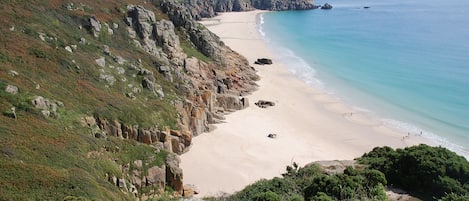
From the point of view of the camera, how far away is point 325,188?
27.2 meters

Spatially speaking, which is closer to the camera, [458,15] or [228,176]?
[228,176]

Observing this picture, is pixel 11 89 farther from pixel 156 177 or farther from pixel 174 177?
pixel 174 177

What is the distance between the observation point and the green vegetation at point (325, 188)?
26173 millimetres

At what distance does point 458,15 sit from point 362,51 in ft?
238

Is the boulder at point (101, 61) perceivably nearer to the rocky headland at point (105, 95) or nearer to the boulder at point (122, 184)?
the rocky headland at point (105, 95)

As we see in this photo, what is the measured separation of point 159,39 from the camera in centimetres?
5600

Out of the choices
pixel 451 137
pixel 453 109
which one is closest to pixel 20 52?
pixel 451 137

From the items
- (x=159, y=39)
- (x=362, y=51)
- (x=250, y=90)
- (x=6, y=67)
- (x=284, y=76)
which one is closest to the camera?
(x=6, y=67)

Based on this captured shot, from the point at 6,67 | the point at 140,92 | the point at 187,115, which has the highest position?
the point at 6,67

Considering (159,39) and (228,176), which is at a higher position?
(159,39)

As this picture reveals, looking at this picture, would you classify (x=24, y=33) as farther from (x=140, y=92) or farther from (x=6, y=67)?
(x=140, y=92)

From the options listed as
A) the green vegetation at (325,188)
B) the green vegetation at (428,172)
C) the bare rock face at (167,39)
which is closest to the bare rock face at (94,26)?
the bare rock face at (167,39)

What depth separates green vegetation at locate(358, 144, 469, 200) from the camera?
28.4m

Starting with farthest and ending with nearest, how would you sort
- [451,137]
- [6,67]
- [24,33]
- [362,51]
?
[362,51] → [451,137] → [24,33] → [6,67]
